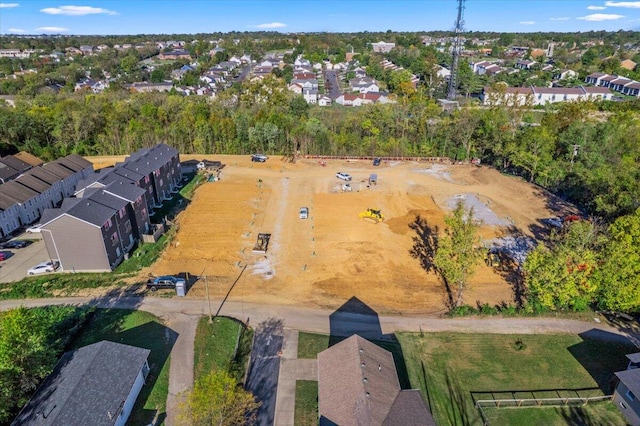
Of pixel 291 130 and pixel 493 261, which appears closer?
pixel 493 261

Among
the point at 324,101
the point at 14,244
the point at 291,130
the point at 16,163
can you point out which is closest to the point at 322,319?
the point at 14,244

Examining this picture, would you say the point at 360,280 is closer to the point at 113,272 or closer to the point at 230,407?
the point at 230,407

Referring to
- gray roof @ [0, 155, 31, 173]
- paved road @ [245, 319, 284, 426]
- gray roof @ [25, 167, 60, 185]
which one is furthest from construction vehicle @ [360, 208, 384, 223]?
gray roof @ [0, 155, 31, 173]

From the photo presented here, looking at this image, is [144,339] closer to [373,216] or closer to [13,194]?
[373,216]

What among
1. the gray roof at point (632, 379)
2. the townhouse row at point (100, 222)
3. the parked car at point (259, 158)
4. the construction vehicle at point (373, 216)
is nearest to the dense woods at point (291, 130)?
the parked car at point (259, 158)

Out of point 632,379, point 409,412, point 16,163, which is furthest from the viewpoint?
point 16,163

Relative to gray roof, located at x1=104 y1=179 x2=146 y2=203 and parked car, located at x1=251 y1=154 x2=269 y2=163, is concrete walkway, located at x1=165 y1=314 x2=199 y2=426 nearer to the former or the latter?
gray roof, located at x1=104 y1=179 x2=146 y2=203

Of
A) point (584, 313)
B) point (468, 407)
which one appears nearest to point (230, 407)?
point (468, 407)
